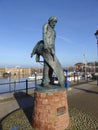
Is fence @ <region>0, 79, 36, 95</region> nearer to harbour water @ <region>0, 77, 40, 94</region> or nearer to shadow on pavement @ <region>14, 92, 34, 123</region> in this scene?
harbour water @ <region>0, 77, 40, 94</region>

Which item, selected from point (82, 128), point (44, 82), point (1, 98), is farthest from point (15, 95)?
point (82, 128)

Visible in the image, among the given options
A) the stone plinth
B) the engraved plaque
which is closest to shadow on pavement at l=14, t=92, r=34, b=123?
the stone plinth

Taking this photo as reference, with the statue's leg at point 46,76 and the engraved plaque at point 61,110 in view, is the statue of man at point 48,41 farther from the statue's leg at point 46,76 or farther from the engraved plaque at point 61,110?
the engraved plaque at point 61,110

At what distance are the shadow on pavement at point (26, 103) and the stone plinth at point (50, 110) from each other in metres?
0.89

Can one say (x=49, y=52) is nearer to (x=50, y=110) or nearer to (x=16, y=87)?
(x=50, y=110)

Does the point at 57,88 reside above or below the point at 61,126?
above

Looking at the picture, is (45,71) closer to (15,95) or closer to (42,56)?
(42,56)

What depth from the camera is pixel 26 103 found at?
1103cm

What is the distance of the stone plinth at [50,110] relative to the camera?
271 inches

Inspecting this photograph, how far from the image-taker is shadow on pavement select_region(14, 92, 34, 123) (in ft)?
28.5

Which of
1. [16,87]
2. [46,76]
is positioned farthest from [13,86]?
[46,76]

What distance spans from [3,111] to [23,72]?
237 ft

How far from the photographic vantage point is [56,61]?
759 centimetres

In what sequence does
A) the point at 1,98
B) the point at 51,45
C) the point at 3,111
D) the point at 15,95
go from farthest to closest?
the point at 15,95 < the point at 1,98 < the point at 3,111 < the point at 51,45
